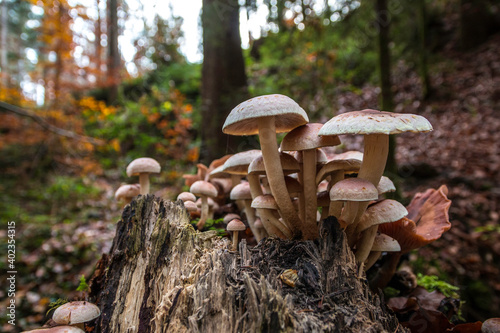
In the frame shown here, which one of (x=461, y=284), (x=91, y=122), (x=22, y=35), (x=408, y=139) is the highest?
(x=22, y=35)

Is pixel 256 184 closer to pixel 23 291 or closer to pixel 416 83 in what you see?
pixel 23 291

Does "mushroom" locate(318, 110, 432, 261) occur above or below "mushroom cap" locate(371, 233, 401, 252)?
above

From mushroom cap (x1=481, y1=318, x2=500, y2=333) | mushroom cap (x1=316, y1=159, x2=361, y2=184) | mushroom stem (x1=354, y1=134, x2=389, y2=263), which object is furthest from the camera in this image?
mushroom cap (x1=316, y1=159, x2=361, y2=184)

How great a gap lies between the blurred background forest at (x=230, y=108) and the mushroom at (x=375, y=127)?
2.67 meters

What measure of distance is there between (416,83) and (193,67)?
8825 millimetres

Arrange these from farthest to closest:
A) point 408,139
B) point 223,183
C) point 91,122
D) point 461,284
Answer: point 91,122 < point 408,139 < point 461,284 < point 223,183

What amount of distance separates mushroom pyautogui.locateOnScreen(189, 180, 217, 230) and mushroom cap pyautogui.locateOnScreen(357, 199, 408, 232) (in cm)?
131

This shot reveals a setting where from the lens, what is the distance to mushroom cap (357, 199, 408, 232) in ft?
6.01

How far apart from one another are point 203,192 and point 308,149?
1.06 metres

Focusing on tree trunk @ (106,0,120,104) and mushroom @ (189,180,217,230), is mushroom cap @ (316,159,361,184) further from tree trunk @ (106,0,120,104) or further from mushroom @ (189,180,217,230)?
tree trunk @ (106,0,120,104)

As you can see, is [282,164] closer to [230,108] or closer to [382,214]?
[382,214]

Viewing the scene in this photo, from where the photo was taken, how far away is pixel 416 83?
10.0 metres

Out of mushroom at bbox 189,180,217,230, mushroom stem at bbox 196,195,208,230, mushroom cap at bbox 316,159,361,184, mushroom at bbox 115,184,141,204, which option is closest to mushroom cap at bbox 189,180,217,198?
mushroom at bbox 189,180,217,230

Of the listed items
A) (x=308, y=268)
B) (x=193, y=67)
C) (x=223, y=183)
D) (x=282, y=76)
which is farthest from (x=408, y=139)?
(x=193, y=67)
